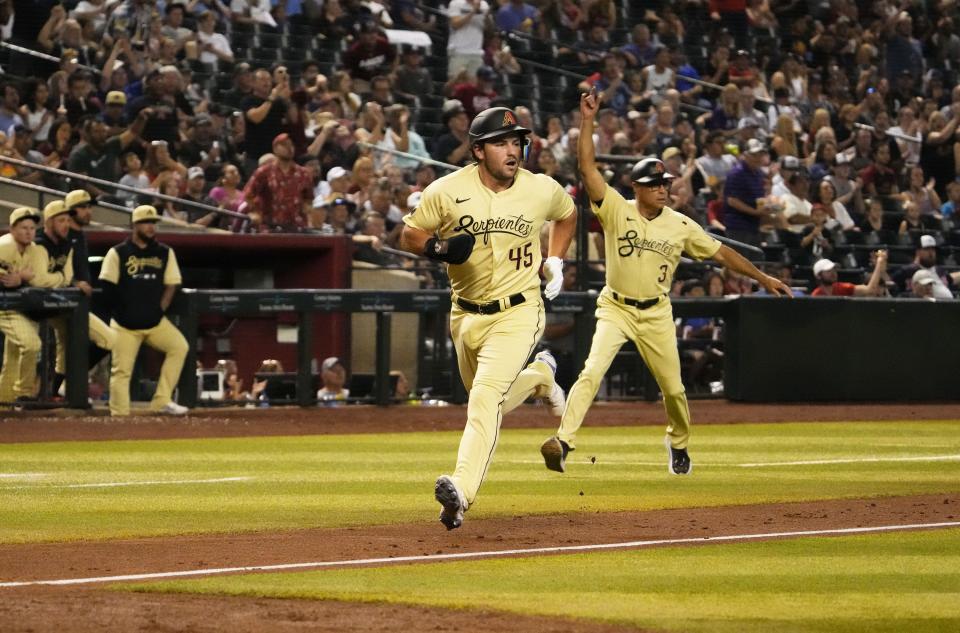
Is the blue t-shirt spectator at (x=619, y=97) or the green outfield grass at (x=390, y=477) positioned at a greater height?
the blue t-shirt spectator at (x=619, y=97)

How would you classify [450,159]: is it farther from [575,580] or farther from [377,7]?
[575,580]

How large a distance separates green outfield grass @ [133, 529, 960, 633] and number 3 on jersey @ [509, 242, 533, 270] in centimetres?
183

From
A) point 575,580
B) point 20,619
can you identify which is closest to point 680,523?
point 575,580

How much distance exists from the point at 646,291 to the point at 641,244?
0.34 m

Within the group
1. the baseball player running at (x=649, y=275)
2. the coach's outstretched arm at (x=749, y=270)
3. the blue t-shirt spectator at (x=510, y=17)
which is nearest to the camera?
the coach's outstretched arm at (x=749, y=270)

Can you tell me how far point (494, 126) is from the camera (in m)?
8.62

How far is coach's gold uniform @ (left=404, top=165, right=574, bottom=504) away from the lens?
864 cm

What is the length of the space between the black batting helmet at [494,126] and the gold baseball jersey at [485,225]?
23 centimetres

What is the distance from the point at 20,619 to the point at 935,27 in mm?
27297

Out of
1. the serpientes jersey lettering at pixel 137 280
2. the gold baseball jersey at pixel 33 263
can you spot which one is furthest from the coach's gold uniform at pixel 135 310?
the gold baseball jersey at pixel 33 263

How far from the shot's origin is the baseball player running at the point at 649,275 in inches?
455

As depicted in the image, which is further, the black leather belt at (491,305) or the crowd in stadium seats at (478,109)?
the crowd in stadium seats at (478,109)

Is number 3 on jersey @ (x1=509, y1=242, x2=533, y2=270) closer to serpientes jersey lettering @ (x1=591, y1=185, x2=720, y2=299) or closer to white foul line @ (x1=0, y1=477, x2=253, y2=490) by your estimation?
serpientes jersey lettering @ (x1=591, y1=185, x2=720, y2=299)

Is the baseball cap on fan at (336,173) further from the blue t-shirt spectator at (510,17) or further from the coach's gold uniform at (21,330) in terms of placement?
the blue t-shirt spectator at (510,17)
